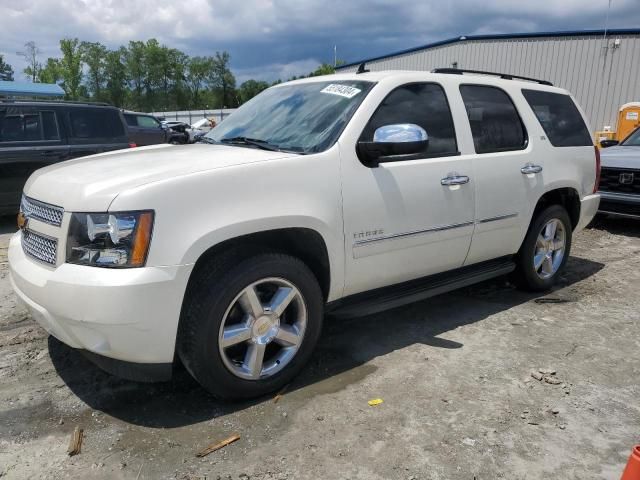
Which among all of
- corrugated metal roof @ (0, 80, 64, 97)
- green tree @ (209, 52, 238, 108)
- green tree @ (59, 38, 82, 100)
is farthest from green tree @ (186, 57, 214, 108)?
corrugated metal roof @ (0, 80, 64, 97)

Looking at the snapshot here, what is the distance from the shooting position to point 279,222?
284 cm

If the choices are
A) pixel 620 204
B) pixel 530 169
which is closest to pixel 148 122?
pixel 620 204

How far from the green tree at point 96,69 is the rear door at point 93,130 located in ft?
284

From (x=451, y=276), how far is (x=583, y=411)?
1372 mm

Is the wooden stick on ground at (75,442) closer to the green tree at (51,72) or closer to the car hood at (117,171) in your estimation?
the car hood at (117,171)

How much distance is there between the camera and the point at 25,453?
2547 millimetres

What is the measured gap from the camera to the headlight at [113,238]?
8.04 feet

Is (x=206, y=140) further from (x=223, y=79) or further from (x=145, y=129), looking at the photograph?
(x=223, y=79)

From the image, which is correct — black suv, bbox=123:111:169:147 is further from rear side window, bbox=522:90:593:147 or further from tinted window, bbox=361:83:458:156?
tinted window, bbox=361:83:458:156

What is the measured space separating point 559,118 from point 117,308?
4.17 m

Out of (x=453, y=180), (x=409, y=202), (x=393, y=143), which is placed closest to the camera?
(x=393, y=143)

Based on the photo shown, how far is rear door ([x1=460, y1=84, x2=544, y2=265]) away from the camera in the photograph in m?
3.95

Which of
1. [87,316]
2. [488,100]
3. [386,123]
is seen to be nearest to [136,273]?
[87,316]

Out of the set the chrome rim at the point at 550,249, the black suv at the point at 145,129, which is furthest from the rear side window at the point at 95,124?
the black suv at the point at 145,129
